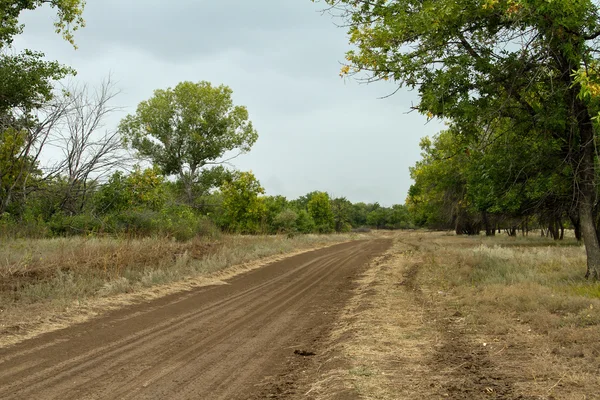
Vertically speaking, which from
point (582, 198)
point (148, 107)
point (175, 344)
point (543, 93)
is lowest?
point (175, 344)

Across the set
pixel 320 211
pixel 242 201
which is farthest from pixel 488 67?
pixel 320 211

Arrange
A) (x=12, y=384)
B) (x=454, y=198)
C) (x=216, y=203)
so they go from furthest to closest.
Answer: (x=454, y=198)
(x=216, y=203)
(x=12, y=384)

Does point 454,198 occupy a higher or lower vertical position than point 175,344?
higher

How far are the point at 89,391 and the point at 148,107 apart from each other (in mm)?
37570

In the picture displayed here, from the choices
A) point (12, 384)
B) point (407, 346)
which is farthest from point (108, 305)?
point (407, 346)

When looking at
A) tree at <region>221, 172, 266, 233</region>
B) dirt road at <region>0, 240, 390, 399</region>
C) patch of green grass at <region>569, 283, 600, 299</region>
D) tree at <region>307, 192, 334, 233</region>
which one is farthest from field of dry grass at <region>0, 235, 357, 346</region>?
tree at <region>307, 192, 334, 233</region>

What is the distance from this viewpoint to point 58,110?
1667 cm

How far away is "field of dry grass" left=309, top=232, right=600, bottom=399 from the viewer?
454 centimetres

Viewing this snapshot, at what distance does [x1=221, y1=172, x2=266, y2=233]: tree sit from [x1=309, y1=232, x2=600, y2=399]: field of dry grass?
67.3 feet

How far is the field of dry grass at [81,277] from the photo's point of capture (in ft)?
→ 26.2

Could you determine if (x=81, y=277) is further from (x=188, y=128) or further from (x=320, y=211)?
(x=320, y=211)

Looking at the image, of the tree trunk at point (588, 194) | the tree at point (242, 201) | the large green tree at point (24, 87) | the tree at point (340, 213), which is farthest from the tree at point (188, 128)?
the tree at point (340, 213)

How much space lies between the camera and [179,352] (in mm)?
6082

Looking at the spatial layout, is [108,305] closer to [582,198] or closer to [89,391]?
[89,391]
